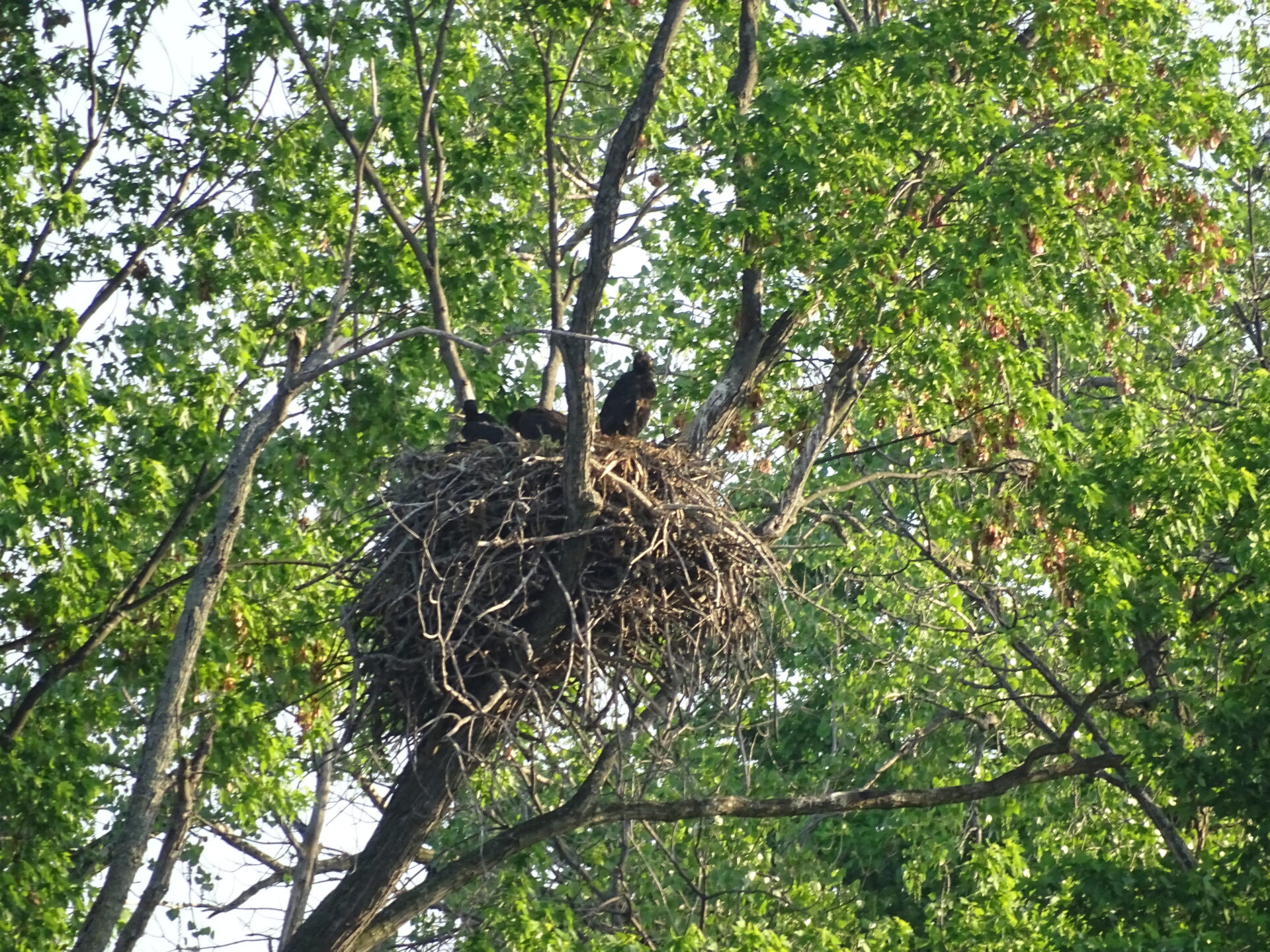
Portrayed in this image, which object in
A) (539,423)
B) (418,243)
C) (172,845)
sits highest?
(418,243)

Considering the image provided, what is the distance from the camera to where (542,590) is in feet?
25.3

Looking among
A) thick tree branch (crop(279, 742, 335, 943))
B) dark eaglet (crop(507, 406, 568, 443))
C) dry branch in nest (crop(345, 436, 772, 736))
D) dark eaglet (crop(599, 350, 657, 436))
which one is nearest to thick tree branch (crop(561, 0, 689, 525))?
dry branch in nest (crop(345, 436, 772, 736))

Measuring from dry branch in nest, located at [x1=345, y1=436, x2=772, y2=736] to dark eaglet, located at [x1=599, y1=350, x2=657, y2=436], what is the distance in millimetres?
2128

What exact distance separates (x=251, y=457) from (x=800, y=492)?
121 inches

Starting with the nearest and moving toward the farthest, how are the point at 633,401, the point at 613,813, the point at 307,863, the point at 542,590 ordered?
the point at 542,590 → the point at 613,813 → the point at 633,401 → the point at 307,863

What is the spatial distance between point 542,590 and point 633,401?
2726 mm

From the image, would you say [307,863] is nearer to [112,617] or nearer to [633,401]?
[112,617]

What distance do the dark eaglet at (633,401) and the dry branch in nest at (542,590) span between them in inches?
83.8

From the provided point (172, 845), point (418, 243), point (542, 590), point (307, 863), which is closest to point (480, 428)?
point (418, 243)

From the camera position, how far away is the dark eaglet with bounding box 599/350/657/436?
1019 centimetres

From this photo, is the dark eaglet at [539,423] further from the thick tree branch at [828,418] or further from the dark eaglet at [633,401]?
the thick tree branch at [828,418]

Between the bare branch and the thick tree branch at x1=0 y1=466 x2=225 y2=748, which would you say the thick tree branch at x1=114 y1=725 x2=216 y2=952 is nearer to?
the thick tree branch at x1=0 y1=466 x2=225 y2=748

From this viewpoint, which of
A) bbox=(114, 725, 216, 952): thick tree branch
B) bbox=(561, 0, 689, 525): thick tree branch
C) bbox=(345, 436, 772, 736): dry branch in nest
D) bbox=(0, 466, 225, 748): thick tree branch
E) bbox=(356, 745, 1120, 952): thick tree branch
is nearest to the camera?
bbox=(561, 0, 689, 525): thick tree branch

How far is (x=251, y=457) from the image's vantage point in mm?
9016
